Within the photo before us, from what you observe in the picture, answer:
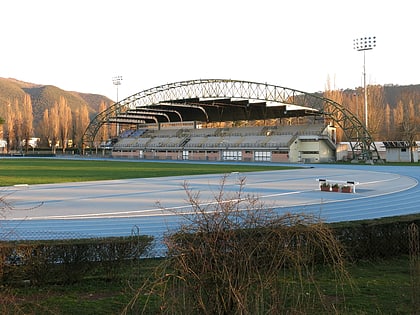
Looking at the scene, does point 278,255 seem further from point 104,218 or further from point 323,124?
point 323,124

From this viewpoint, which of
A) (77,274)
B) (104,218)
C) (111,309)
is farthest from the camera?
(104,218)

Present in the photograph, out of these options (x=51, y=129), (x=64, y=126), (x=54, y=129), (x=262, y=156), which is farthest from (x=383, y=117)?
(x=51, y=129)

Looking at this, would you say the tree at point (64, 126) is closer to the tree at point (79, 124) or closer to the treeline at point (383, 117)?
the tree at point (79, 124)

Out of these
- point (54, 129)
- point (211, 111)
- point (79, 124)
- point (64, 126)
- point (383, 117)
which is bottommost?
point (54, 129)

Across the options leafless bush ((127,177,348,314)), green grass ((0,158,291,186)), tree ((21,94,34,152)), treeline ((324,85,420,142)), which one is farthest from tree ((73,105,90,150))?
leafless bush ((127,177,348,314))

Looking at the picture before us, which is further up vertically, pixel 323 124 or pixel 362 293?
pixel 323 124

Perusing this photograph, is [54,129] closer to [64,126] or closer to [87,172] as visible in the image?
[64,126]

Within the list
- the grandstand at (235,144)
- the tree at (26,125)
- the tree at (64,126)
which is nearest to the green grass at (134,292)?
the grandstand at (235,144)

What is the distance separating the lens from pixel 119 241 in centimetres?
857

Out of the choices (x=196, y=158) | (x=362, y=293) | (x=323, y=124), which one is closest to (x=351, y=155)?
(x=323, y=124)

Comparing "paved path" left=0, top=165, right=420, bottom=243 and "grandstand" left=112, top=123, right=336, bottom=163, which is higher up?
"grandstand" left=112, top=123, right=336, bottom=163

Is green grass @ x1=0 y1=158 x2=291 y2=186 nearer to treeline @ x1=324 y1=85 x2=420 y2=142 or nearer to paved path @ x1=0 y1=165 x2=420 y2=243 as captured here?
paved path @ x1=0 y1=165 x2=420 y2=243

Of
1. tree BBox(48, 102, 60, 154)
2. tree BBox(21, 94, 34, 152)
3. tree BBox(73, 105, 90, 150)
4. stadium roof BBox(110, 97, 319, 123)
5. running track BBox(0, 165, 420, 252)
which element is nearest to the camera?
running track BBox(0, 165, 420, 252)

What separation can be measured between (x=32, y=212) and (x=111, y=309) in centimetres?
1370
